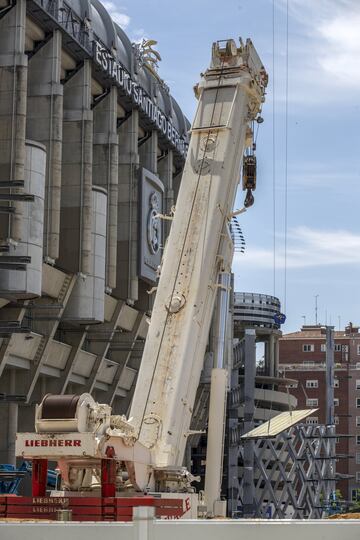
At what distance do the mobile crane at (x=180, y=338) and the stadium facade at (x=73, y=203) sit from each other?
16391 millimetres

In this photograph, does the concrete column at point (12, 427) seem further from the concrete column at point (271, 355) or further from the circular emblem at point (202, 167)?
the concrete column at point (271, 355)

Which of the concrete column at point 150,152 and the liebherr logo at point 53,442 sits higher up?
the concrete column at point 150,152

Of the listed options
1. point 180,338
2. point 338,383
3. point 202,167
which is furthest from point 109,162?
point 338,383

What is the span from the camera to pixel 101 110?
2872 inches

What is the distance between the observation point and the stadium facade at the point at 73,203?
5428 centimetres

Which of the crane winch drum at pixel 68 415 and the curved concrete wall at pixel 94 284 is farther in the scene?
the curved concrete wall at pixel 94 284

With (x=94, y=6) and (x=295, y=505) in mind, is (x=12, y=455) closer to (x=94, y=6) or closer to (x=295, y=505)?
(x=94, y=6)

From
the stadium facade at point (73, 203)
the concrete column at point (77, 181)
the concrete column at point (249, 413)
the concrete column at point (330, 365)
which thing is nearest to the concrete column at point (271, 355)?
the concrete column at point (330, 365)

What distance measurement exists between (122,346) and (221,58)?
50489mm

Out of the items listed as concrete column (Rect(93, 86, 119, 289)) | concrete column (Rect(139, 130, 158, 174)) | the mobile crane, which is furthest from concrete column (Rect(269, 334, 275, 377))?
the mobile crane

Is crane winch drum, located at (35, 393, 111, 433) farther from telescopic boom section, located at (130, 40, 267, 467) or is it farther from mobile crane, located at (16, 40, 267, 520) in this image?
telescopic boom section, located at (130, 40, 267, 467)

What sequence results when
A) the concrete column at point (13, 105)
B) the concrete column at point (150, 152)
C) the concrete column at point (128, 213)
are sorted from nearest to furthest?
1. the concrete column at point (13, 105)
2. the concrete column at point (128, 213)
3. the concrete column at point (150, 152)

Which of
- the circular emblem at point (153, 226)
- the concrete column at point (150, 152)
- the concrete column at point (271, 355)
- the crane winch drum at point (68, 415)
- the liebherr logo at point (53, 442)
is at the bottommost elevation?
the liebherr logo at point (53, 442)

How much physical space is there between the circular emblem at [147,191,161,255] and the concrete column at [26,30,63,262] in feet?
55.1
